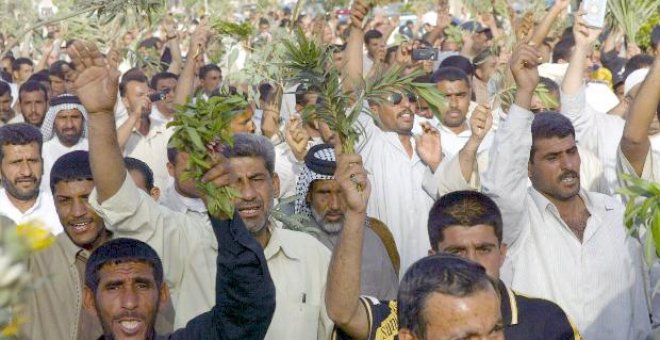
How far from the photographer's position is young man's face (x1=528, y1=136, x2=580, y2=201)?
6012 millimetres

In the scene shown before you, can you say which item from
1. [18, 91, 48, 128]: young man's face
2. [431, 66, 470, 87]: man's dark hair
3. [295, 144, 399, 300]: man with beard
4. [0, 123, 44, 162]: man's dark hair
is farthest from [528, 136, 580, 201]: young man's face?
[18, 91, 48, 128]: young man's face

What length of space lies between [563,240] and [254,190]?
1401 mm

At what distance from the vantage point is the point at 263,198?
5422 mm

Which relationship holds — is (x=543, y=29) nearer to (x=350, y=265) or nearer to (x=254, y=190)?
(x=254, y=190)

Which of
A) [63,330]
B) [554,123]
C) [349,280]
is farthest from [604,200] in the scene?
[63,330]

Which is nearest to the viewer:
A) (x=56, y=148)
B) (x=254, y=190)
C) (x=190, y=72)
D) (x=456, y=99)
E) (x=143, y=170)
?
(x=254, y=190)

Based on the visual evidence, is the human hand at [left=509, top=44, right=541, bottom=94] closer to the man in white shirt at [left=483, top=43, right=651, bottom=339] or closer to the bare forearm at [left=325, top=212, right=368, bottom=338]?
the man in white shirt at [left=483, top=43, right=651, bottom=339]

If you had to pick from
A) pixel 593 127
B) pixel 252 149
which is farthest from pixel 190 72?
pixel 252 149

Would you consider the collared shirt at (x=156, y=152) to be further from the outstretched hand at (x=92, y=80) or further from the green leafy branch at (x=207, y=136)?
the green leafy branch at (x=207, y=136)

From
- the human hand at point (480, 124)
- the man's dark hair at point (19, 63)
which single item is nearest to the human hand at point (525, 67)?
the human hand at point (480, 124)

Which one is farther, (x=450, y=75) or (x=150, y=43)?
(x=150, y=43)

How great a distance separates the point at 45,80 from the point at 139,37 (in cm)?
503

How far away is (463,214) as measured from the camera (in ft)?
16.8

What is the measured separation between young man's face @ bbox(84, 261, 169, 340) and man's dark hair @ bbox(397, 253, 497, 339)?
113cm
